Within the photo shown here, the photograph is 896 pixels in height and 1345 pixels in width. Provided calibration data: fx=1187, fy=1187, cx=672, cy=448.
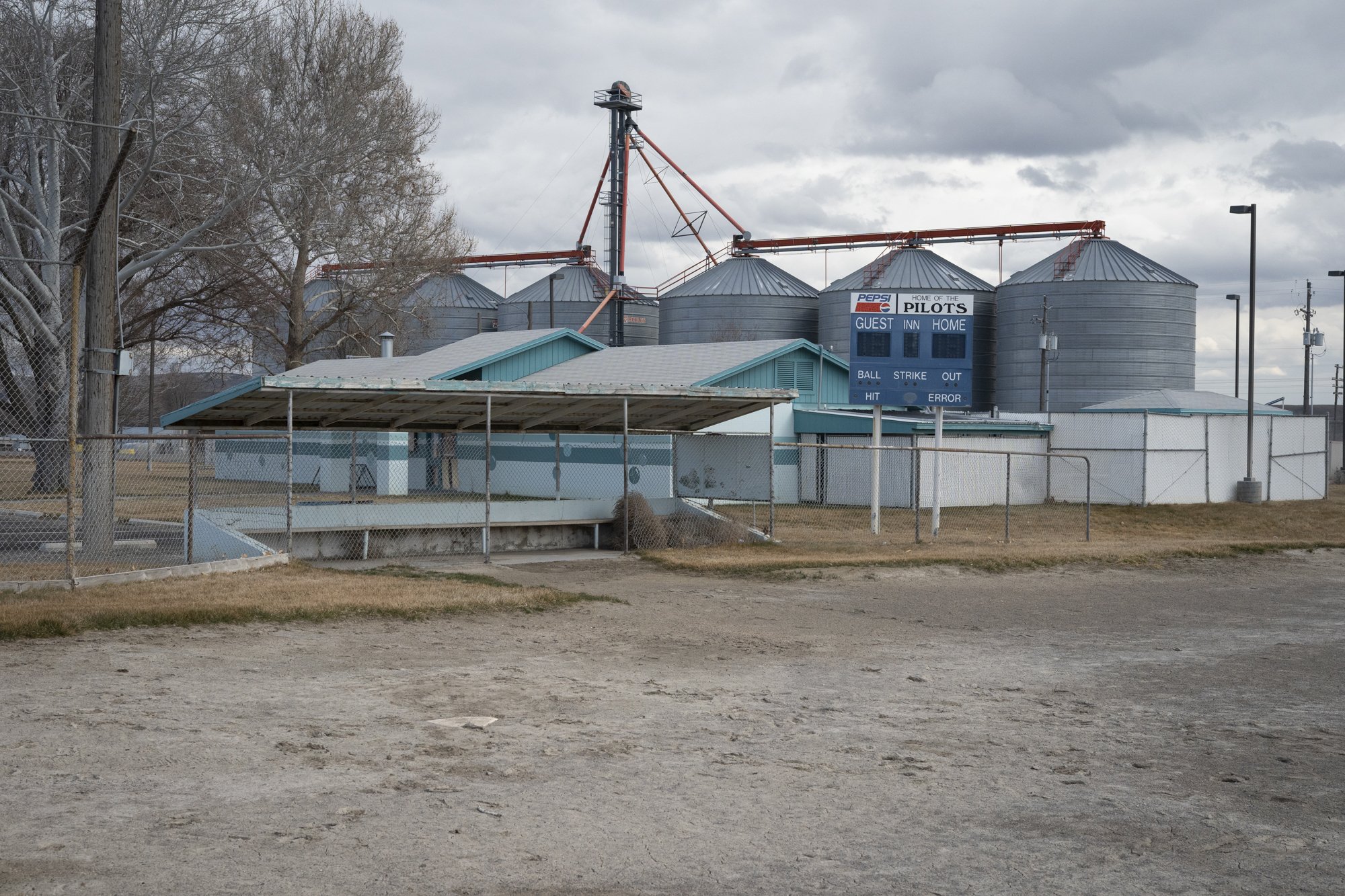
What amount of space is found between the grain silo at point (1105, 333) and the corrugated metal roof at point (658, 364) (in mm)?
19268

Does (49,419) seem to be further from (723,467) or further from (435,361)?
(723,467)

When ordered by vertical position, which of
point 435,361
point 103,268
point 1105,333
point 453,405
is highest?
point 1105,333

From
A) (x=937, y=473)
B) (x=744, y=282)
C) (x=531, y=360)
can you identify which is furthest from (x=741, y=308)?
(x=937, y=473)

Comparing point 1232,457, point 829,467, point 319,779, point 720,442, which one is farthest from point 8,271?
point 1232,457

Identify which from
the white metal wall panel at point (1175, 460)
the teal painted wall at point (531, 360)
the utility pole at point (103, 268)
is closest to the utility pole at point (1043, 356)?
the white metal wall panel at point (1175, 460)

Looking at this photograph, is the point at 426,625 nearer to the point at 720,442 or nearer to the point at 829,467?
the point at 720,442

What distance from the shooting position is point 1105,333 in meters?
51.4

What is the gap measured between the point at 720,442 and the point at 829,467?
3766mm

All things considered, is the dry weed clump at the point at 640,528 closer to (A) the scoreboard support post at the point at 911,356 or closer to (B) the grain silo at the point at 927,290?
(A) the scoreboard support post at the point at 911,356

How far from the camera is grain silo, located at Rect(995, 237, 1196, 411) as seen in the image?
5125cm

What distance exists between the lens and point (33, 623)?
10727mm

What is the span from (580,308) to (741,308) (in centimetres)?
952

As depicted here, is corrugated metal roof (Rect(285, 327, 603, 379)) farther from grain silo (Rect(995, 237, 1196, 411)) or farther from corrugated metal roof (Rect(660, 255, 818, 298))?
grain silo (Rect(995, 237, 1196, 411))

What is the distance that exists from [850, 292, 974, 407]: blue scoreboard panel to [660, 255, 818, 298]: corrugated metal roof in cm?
3460
